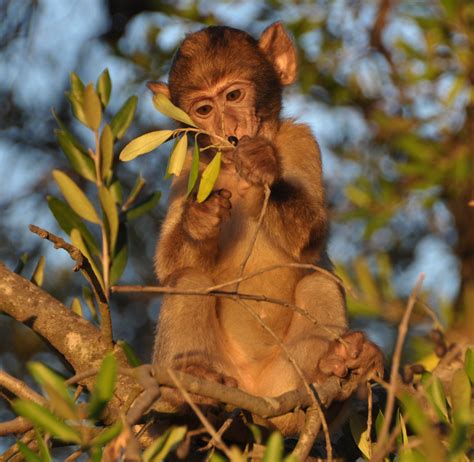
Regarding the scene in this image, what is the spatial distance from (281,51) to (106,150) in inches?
153

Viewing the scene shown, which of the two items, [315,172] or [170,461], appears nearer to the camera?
[170,461]

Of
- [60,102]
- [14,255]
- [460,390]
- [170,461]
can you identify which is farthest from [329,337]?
[60,102]

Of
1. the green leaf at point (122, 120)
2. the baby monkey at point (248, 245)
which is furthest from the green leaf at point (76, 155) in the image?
the baby monkey at point (248, 245)

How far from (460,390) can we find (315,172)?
117 inches

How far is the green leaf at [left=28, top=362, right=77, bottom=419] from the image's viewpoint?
111 inches

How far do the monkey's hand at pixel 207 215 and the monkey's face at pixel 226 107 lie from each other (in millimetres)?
766

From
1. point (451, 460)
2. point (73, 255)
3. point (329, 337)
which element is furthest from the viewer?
point (329, 337)

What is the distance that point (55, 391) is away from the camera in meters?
2.82

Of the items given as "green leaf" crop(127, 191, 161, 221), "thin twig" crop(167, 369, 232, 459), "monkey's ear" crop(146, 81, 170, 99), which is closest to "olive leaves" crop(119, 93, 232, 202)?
"green leaf" crop(127, 191, 161, 221)

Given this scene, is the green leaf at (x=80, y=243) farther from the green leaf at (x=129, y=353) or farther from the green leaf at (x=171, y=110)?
the green leaf at (x=171, y=110)

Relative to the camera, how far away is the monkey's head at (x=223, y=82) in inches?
259

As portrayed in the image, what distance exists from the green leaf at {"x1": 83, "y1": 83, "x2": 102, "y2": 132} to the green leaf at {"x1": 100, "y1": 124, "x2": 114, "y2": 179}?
5 centimetres

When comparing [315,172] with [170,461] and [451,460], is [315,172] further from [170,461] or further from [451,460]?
[451,460]

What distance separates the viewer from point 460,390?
3709 millimetres
